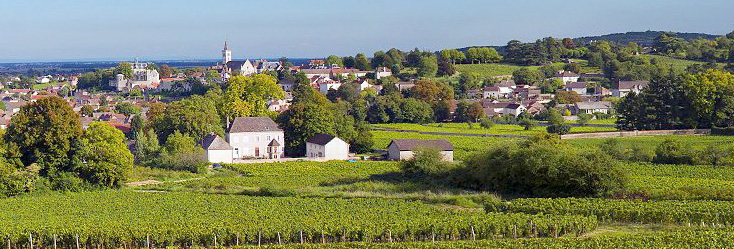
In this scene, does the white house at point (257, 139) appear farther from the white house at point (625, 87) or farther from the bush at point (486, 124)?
the white house at point (625, 87)

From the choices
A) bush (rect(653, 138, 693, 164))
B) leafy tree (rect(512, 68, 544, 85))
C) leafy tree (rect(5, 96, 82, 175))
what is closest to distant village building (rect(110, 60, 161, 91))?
leafy tree (rect(512, 68, 544, 85))

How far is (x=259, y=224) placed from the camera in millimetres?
28656

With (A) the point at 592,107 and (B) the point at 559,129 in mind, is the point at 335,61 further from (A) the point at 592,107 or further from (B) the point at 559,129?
(B) the point at 559,129


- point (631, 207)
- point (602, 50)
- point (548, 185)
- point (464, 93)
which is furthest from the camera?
point (602, 50)

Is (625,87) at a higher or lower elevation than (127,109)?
higher

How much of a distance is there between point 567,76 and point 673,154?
63.9 metres

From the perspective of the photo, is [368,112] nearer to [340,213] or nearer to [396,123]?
[396,123]

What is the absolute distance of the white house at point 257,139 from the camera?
192ft

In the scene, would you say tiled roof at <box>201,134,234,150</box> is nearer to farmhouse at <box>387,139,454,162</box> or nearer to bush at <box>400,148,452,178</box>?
farmhouse at <box>387,139,454,162</box>

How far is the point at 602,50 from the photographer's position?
420 feet

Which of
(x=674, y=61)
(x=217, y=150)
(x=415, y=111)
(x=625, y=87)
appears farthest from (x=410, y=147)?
(x=674, y=61)

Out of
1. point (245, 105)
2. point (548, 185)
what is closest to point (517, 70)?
point (245, 105)

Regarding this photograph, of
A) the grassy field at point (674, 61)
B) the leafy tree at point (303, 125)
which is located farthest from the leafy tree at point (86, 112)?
the grassy field at point (674, 61)

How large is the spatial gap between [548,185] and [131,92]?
10410 cm
